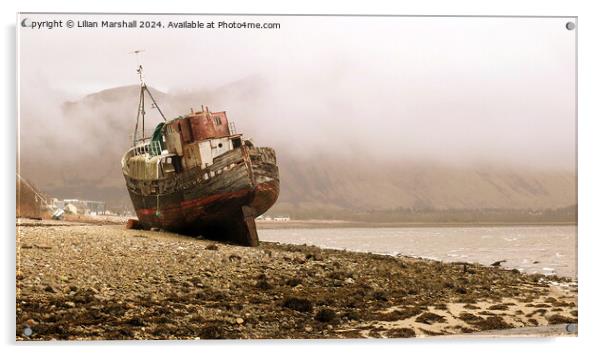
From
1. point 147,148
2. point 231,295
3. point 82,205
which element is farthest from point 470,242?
point 82,205

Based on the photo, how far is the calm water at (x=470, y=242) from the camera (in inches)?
365

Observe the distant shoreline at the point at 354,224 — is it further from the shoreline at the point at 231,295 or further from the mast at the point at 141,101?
the mast at the point at 141,101

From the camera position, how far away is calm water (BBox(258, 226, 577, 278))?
30.5 feet

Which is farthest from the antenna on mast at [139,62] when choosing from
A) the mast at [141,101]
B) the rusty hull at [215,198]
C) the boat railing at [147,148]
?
the rusty hull at [215,198]

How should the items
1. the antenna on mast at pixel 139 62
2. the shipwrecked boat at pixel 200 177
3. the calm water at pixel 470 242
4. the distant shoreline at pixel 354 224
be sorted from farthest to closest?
the shipwrecked boat at pixel 200 177 → the distant shoreline at pixel 354 224 → the calm water at pixel 470 242 → the antenna on mast at pixel 139 62

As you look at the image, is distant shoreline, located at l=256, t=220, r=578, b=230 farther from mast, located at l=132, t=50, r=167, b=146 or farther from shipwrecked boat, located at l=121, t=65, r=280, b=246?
mast, located at l=132, t=50, r=167, b=146

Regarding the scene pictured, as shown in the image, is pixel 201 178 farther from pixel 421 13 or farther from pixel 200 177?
pixel 421 13

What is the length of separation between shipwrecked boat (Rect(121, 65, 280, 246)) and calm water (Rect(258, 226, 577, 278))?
0.94 m

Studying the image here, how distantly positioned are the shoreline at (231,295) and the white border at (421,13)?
0.15 meters

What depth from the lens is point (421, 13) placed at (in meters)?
9.12

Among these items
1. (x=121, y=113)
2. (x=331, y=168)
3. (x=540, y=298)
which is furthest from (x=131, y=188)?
(x=540, y=298)

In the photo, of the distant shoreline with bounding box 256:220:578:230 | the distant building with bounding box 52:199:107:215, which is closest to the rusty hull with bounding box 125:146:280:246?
the distant shoreline with bounding box 256:220:578:230

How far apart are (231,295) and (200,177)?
272 cm

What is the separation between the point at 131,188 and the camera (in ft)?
32.5
